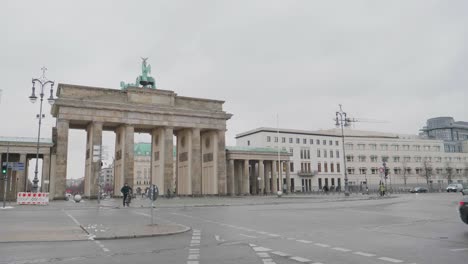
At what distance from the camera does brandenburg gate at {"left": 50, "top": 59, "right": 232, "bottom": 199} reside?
183 feet

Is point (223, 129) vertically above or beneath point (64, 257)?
above

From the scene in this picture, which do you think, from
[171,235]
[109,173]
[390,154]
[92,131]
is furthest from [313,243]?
[109,173]

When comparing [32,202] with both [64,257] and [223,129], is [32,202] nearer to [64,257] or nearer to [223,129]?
[64,257]

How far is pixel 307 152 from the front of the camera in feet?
353

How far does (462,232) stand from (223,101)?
57.5 metres

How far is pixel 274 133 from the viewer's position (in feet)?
337

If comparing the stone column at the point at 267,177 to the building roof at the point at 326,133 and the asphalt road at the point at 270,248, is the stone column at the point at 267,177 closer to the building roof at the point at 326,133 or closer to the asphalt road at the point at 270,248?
the building roof at the point at 326,133

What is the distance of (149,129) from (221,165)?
13906 millimetres

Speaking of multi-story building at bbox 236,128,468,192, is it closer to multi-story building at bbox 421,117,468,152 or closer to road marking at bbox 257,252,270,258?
multi-story building at bbox 421,117,468,152

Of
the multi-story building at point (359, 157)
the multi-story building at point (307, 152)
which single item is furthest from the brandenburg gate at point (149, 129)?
the multi-story building at point (359, 157)

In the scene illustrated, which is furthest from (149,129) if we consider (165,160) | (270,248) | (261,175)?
(270,248)

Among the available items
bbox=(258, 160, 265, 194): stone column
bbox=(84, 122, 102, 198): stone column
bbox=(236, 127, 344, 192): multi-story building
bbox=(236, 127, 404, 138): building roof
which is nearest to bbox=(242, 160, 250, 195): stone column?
bbox=(258, 160, 265, 194): stone column

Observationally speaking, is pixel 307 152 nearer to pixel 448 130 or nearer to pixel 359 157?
pixel 359 157

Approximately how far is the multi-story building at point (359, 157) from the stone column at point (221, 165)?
3301cm
